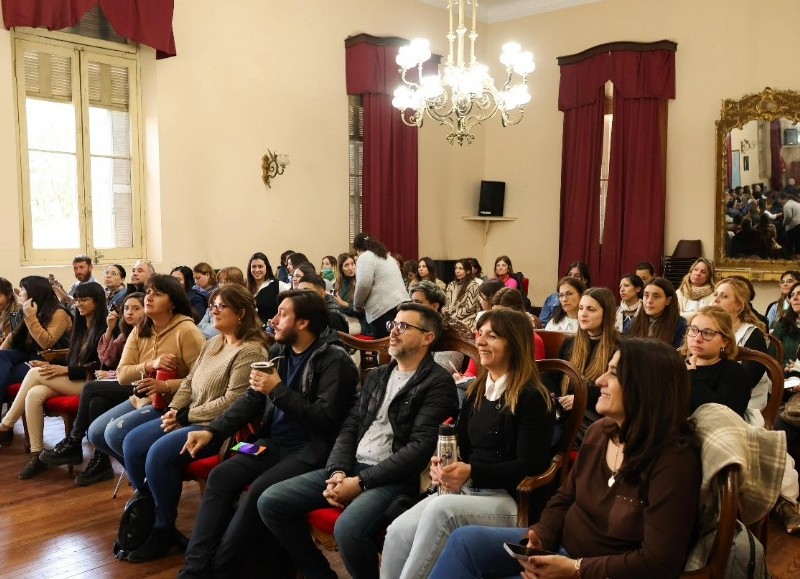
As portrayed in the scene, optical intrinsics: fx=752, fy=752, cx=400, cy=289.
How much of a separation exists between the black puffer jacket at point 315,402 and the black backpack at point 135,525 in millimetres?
500

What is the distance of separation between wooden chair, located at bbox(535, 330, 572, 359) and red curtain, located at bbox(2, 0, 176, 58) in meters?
5.15

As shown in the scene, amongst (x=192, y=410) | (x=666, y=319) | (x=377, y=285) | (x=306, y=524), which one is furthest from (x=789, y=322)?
(x=192, y=410)

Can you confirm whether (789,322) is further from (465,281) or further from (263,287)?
(263,287)

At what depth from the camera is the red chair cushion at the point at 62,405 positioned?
14.9ft

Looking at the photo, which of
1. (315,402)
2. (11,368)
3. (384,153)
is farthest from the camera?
(384,153)

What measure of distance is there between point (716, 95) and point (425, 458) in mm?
7805

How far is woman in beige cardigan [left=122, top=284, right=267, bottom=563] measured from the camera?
3.26 metres

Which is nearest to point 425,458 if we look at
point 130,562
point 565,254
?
point 130,562

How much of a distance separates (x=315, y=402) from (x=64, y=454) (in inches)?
86.9

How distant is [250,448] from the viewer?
306cm

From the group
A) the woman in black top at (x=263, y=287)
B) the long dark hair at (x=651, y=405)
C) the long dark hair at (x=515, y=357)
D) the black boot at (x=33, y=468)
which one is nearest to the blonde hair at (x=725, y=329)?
the long dark hair at (x=515, y=357)

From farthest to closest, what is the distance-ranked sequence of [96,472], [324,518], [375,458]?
[96,472]
[375,458]
[324,518]

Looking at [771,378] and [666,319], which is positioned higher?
[666,319]

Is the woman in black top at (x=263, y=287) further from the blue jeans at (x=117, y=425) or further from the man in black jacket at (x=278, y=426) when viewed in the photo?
the man in black jacket at (x=278, y=426)
